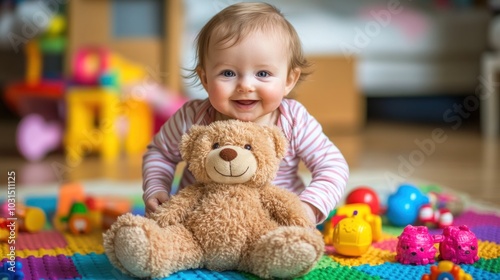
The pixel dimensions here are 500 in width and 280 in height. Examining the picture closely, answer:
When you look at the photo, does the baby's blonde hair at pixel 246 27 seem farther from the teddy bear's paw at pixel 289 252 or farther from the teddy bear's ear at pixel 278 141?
the teddy bear's paw at pixel 289 252

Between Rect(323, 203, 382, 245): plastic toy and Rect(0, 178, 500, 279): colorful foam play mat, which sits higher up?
Rect(323, 203, 382, 245): plastic toy

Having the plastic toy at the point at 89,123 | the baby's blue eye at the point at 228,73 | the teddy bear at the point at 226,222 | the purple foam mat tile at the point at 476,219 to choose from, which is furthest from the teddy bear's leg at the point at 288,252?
the plastic toy at the point at 89,123

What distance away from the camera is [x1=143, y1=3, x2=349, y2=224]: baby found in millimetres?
819

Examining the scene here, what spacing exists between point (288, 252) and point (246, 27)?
0.28 m

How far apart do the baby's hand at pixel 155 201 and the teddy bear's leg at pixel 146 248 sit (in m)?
0.08

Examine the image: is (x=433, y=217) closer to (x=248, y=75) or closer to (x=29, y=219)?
(x=248, y=75)

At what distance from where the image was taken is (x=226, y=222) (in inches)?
30.3

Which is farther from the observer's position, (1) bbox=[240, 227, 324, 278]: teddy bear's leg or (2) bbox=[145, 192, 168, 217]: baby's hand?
(2) bbox=[145, 192, 168, 217]: baby's hand

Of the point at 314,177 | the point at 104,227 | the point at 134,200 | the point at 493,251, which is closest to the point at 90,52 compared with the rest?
the point at 134,200

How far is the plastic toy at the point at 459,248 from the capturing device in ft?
2.67

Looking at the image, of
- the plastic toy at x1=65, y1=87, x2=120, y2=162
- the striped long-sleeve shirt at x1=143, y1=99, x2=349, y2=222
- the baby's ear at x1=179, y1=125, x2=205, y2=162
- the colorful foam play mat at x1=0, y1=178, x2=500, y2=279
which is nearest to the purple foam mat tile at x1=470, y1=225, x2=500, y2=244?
the colorful foam play mat at x1=0, y1=178, x2=500, y2=279

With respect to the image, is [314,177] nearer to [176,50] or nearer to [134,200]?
[134,200]

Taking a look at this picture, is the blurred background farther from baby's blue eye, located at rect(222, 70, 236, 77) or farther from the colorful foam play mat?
baby's blue eye, located at rect(222, 70, 236, 77)

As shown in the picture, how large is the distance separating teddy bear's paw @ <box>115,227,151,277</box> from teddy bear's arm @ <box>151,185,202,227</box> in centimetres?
8
